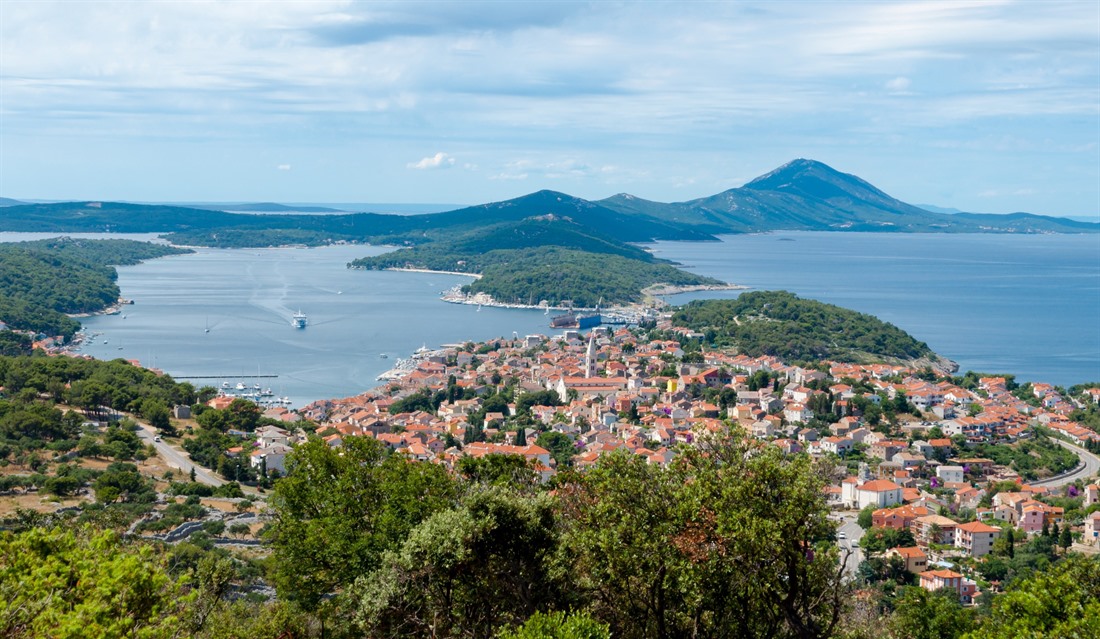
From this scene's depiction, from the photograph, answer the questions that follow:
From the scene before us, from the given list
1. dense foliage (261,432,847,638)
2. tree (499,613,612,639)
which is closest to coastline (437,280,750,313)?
dense foliage (261,432,847,638)

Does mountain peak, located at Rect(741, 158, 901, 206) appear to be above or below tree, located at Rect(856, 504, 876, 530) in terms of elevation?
above

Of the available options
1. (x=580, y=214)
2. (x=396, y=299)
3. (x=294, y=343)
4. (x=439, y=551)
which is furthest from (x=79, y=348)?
(x=580, y=214)

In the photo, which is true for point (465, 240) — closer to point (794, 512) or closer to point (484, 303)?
point (484, 303)

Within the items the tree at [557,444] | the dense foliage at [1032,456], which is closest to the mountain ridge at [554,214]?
the tree at [557,444]

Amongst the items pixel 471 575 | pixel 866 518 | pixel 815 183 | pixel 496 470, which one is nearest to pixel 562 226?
pixel 866 518

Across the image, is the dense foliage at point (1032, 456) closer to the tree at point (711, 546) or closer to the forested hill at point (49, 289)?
the tree at point (711, 546)

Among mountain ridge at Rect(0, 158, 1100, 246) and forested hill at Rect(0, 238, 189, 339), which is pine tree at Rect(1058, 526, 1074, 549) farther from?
mountain ridge at Rect(0, 158, 1100, 246)
